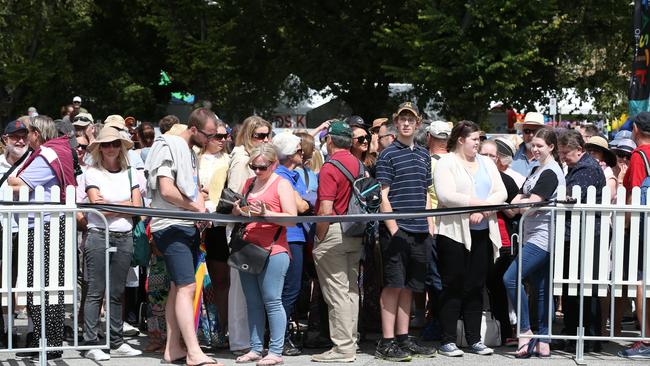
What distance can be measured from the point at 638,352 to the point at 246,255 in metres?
3.30

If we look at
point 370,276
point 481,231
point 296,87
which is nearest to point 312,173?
point 370,276

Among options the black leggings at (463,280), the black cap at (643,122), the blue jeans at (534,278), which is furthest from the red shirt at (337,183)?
the black cap at (643,122)

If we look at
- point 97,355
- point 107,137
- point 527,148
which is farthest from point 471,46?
point 97,355

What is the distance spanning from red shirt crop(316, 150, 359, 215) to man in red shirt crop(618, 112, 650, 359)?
7.74ft

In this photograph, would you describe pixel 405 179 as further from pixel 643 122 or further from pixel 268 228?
pixel 643 122

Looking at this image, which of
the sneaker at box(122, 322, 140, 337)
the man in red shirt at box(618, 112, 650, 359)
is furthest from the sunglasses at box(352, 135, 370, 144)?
the sneaker at box(122, 322, 140, 337)

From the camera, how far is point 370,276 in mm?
9297

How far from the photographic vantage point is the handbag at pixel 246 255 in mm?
7672

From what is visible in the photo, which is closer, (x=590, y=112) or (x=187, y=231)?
(x=187, y=231)

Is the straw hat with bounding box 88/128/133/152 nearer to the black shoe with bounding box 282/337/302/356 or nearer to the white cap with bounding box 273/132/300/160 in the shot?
the white cap with bounding box 273/132/300/160

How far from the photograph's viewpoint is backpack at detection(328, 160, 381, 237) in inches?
305

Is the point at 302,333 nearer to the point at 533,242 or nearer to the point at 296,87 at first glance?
the point at 533,242

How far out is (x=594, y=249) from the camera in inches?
315

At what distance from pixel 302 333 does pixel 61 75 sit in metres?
23.3
